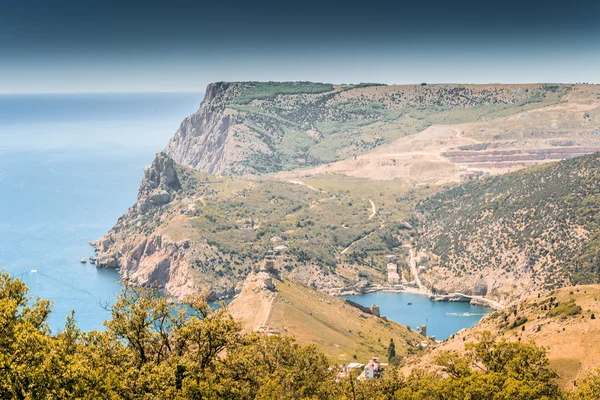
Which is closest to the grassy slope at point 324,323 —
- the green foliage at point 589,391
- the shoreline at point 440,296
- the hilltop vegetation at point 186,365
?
the shoreline at point 440,296

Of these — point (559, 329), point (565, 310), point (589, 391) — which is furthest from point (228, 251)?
point (589, 391)

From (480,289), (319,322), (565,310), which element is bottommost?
(480,289)

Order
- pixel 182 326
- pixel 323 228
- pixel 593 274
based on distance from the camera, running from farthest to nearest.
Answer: pixel 323 228, pixel 593 274, pixel 182 326

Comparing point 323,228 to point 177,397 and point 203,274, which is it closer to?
point 203,274

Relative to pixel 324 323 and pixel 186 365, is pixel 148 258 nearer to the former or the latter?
pixel 324 323

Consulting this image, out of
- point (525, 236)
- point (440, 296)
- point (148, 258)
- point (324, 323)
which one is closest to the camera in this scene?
point (324, 323)

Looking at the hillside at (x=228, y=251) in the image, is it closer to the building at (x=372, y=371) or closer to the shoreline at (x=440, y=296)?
the shoreline at (x=440, y=296)

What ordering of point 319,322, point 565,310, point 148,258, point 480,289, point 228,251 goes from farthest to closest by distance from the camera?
point 228,251 → point 148,258 → point 480,289 → point 319,322 → point 565,310

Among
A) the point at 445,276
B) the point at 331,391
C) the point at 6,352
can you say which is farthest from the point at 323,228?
the point at 6,352

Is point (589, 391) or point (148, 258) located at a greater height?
point (589, 391)
